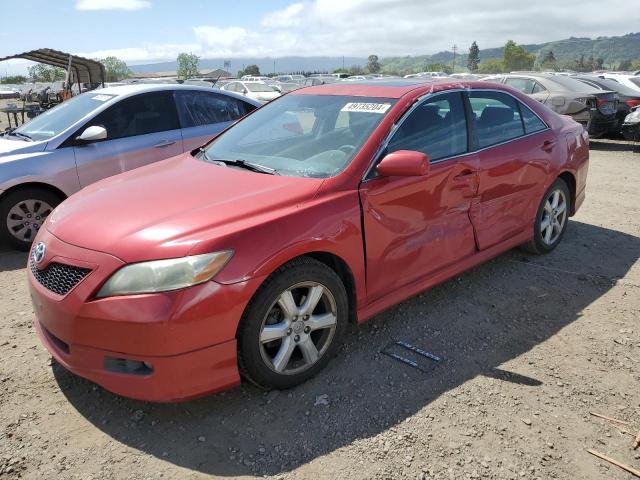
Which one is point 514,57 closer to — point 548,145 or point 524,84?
point 524,84

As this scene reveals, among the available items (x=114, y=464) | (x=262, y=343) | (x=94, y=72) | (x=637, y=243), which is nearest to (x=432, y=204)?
(x=262, y=343)

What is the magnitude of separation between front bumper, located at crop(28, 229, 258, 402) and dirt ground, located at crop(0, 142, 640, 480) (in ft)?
0.95

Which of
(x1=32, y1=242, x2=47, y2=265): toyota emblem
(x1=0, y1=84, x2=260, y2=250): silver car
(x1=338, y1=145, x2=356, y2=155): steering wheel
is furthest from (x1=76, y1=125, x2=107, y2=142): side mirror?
(x1=338, y1=145, x2=356, y2=155): steering wheel

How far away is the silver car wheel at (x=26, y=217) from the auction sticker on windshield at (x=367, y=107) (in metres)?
3.42

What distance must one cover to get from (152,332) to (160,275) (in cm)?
26

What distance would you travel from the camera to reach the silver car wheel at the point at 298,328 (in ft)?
8.61

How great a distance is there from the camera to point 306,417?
2.60 meters

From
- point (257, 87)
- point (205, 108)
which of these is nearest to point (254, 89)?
point (257, 87)

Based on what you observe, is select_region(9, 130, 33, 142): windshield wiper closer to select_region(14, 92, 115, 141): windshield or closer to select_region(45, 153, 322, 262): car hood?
select_region(14, 92, 115, 141): windshield

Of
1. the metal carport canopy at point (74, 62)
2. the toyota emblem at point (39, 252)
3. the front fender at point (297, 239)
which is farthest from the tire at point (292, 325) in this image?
the metal carport canopy at point (74, 62)

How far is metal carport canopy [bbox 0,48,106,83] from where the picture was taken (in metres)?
12.3

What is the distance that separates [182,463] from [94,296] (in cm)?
87

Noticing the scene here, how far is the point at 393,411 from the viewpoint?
2643 mm

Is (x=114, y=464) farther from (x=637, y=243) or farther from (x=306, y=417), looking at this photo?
(x=637, y=243)
